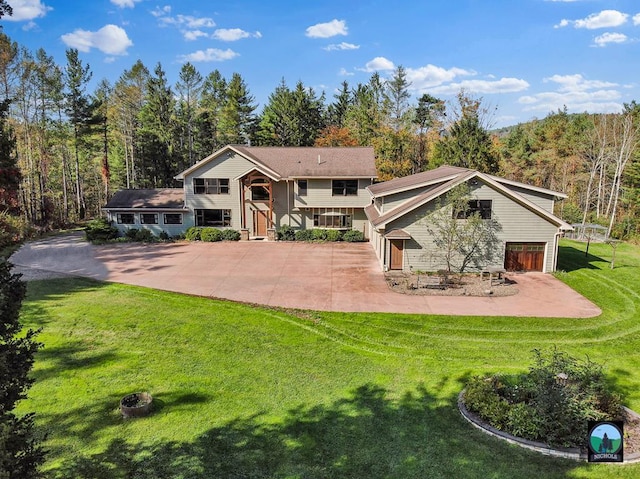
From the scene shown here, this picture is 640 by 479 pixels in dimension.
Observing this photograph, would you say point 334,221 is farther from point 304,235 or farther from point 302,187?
point 302,187

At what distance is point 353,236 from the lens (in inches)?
1277

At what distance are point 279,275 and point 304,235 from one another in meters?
10.5

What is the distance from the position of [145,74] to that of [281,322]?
46.2 metres

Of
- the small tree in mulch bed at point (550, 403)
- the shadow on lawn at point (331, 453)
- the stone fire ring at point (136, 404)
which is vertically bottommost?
the shadow on lawn at point (331, 453)

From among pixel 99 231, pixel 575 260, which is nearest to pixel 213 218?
pixel 99 231

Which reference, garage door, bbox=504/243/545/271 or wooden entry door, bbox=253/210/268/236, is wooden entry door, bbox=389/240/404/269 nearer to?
garage door, bbox=504/243/545/271

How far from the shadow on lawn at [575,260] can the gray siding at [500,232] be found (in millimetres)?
2018

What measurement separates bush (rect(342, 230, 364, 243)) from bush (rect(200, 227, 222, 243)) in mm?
9749

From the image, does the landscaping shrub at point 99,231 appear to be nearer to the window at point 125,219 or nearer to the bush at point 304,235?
the window at point 125,219

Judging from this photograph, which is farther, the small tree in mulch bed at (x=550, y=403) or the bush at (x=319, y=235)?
the bush at (x=319, y=235)

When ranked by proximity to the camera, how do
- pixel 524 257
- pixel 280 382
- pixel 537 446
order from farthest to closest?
pixel 524 257 → pixel 280 382 → pixel 537 446

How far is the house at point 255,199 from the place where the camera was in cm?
3303

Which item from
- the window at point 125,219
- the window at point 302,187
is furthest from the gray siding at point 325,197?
the window at point 125,219

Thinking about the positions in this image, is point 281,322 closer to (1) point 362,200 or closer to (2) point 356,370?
(2) point 356,370
